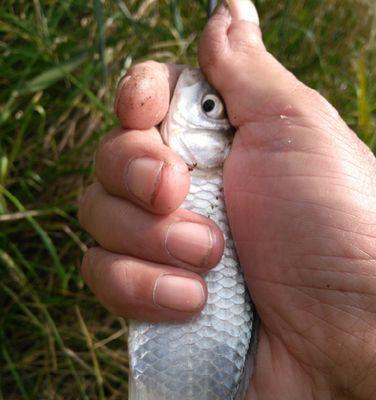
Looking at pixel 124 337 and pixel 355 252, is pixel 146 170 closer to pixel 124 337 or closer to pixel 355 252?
pixel 355 252

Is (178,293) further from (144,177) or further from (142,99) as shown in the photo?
(142,99)

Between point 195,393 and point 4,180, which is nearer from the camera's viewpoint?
point 195,393

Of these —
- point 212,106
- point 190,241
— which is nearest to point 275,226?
point 190,241

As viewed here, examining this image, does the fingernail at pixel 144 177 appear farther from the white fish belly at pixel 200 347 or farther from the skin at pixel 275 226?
the white fish belly at pixel 200 347

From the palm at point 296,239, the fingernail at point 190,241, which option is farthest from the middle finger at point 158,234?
the palm at point 296,239

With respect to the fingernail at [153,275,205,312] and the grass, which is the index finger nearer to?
the fingernail at [153,275,205,312]

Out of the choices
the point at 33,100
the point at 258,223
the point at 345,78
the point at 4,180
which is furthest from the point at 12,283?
the point at 345,78

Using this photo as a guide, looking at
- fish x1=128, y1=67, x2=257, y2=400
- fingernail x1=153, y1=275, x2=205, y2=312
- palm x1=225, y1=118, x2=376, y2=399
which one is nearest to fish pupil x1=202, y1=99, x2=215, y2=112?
fish x1=128, y1=67, x2=257, y2=400

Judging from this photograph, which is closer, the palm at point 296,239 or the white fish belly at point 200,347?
the white fish belly at point 200,347
